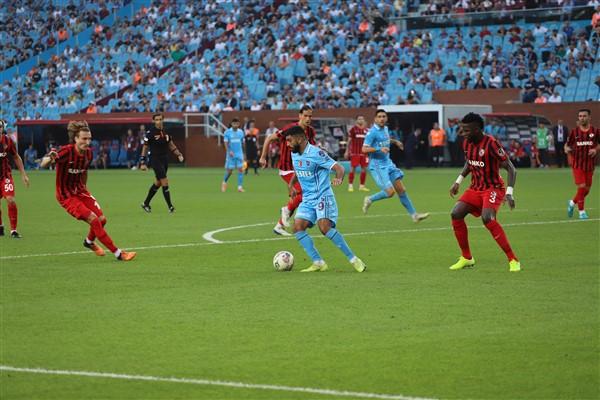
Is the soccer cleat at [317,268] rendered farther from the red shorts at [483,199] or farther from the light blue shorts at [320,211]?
the red shorts at [483,199]

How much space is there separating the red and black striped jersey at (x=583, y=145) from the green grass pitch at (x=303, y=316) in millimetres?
1929

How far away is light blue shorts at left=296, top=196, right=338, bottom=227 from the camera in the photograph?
1309cm

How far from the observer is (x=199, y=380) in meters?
7.55

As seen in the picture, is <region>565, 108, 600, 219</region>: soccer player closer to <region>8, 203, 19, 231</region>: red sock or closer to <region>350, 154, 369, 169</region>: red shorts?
<region>8, 203, 19, 231</region>: red sock

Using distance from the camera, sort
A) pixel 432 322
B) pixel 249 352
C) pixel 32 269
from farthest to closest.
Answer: pixel 32 269 → pixel 432 322 → pixel 249 352

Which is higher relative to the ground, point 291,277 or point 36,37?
point 36,37

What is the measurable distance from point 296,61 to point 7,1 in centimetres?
2574

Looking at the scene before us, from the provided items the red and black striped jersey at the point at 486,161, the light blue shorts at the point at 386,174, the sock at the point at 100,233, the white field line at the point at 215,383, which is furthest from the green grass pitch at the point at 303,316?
the light blue shorts at the point at 386,174

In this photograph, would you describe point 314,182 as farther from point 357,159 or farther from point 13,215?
point 357,159

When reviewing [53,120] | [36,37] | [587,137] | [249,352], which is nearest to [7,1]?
[36,37]

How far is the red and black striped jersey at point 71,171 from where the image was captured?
14961 mm

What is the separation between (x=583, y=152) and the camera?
813 inches

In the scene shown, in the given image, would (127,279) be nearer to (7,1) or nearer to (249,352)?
(249,352)

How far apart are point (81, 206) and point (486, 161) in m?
5.76
